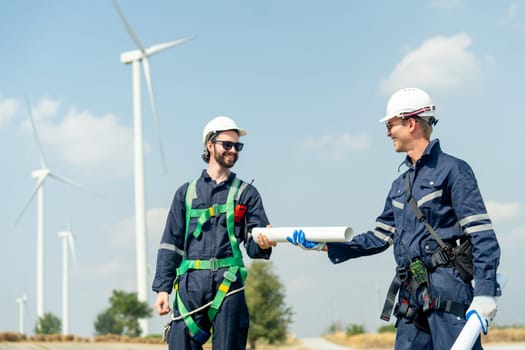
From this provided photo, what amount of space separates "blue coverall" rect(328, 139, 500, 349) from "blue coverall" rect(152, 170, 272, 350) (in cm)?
158

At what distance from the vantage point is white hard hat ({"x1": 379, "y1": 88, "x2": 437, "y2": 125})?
6277mm

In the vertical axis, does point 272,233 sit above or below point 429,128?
below

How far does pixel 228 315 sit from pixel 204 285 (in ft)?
1.20

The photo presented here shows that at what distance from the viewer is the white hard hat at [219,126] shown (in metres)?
7.62

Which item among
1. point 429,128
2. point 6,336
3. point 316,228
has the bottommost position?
point 6,336

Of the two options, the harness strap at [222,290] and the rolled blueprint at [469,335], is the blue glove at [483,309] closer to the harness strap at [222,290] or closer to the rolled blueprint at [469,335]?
the rolled blueprint at [469,335]

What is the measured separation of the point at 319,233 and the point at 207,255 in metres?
1.33

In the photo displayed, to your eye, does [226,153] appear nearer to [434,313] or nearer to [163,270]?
[163,270]

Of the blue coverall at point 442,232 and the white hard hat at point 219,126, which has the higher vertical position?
the white hard hat at point 219,126

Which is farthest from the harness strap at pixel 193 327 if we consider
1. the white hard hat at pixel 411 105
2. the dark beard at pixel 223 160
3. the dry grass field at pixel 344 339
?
the dry grass field at pixel 344 339

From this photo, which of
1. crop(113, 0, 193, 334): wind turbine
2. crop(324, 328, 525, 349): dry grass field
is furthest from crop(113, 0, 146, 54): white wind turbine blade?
crop(324, 328, 525, 349): dry grass field

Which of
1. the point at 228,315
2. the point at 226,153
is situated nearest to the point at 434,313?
the point at 228,315

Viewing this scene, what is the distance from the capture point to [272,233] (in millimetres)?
6773

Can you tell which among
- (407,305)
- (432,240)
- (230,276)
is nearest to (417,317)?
(407,305)
